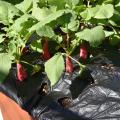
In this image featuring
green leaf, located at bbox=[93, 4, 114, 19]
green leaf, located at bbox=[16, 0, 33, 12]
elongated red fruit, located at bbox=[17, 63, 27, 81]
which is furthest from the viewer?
green leaf, located at bbox=[16, 0, 33, 12]

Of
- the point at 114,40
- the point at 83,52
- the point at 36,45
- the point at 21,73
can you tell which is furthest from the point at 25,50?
the point at 114,40

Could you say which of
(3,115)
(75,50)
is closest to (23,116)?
(3,115)

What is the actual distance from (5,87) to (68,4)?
1.69 ft

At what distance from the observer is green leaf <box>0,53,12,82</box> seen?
1713mm

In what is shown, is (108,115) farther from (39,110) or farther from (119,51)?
(119,51)

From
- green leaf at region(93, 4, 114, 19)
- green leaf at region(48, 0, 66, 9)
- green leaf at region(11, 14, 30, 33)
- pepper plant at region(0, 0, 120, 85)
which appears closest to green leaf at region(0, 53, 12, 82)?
pepper plant at region(0, 0, 120, 85)

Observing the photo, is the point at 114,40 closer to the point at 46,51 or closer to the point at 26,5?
the point at 46,51

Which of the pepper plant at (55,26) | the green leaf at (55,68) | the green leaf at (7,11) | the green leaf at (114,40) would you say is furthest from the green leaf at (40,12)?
the green leaf at (114,40)

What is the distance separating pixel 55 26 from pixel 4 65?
34 cm

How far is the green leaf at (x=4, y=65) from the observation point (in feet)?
5.62

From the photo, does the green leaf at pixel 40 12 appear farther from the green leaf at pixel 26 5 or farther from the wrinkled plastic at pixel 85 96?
the wrinkled plastic at pixel 85 96

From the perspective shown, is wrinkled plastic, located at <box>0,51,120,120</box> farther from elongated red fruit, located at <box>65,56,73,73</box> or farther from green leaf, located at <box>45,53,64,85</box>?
green leaf, located at <box>45,53,64,85</box>

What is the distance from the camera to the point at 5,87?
185 centimetres

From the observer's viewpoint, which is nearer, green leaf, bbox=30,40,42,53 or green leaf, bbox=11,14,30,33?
green leaf, bbox=11,14,30,33
